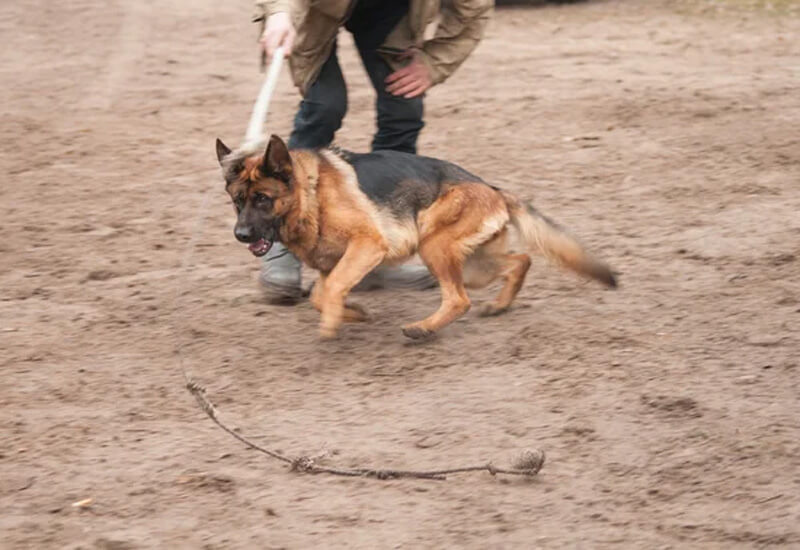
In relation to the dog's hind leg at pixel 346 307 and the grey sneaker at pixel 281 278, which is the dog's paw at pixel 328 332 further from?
the grey sneaker at pixel 281 278

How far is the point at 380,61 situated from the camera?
6043mm

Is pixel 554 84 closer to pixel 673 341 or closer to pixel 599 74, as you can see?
pixel 599 74

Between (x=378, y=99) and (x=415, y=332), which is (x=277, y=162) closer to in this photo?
(x=415, y=332)

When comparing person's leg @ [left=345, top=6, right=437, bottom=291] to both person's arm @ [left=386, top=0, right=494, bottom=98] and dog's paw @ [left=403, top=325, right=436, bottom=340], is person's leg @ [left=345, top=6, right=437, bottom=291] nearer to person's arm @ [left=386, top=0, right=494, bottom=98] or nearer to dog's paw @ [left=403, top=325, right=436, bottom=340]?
person's arm @ [left=386, top=0, right=494, bottom=98]

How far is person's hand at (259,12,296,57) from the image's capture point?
16.7 ft

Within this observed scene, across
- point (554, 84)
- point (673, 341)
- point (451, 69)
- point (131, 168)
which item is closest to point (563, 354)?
point (673, 341)

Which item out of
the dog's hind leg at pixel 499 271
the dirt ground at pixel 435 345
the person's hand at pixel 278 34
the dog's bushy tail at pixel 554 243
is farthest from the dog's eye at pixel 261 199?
the dog's bushy tail at pixel 554 243

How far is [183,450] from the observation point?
14.8 feet

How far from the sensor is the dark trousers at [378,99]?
5.95m

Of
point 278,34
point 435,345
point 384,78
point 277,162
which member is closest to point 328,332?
point 435,345

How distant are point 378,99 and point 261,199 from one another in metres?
1.16

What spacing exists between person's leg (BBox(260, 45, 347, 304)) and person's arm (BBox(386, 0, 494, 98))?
0.86 feet

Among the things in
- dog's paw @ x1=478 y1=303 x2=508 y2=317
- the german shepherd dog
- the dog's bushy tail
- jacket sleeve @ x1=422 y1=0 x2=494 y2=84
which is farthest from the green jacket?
dog's paw @ x1=478 y1=303 x2=508 y2=317

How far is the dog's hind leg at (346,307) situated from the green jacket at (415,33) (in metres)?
0.94
